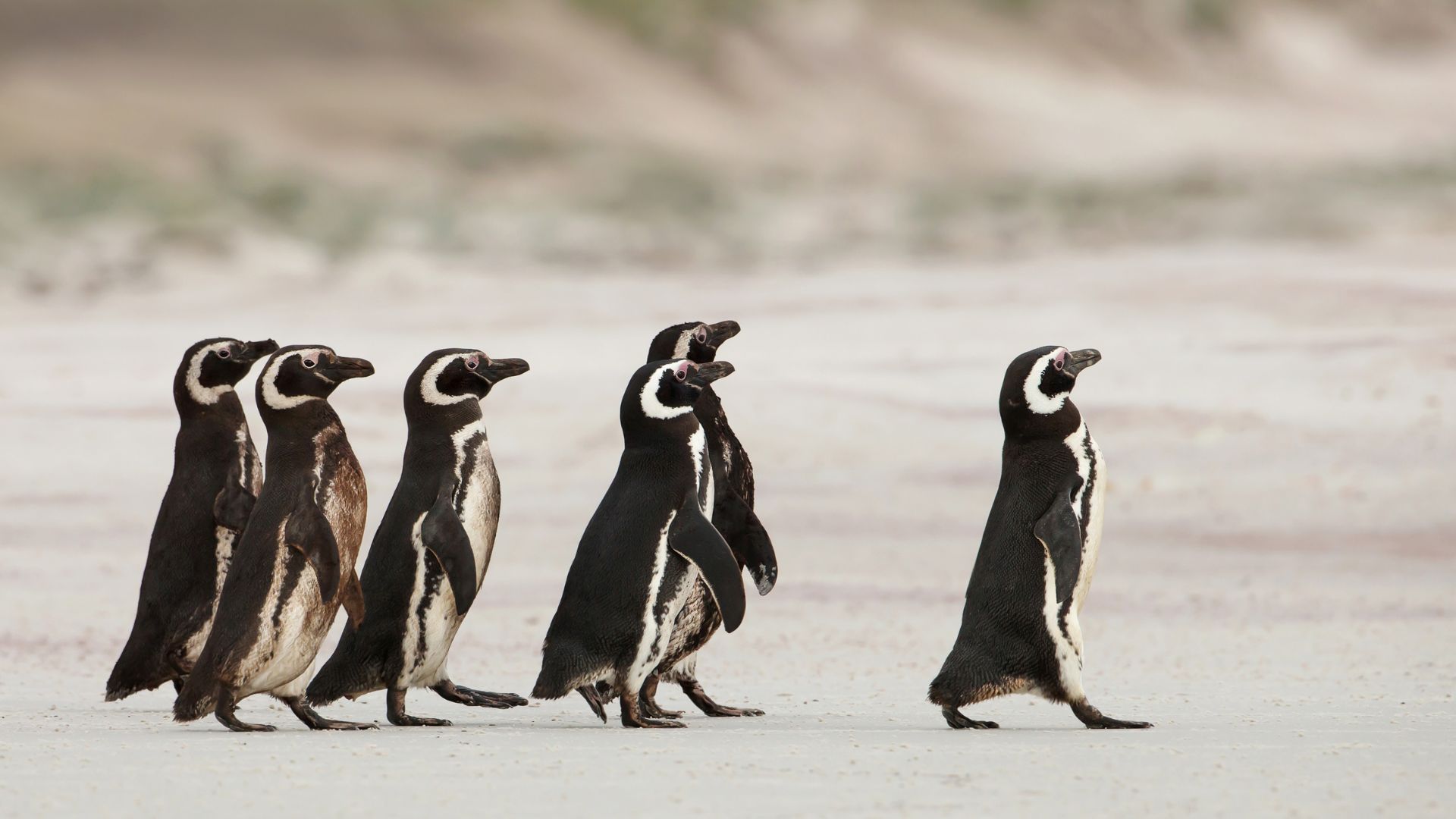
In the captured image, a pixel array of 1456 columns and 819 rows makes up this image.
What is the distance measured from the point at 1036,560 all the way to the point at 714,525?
1.44 metres

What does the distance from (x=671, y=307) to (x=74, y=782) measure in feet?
84.1

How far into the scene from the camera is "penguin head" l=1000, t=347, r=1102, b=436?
6738 millimetres

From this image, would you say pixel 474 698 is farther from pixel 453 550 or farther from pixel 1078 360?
pixel 1078 360

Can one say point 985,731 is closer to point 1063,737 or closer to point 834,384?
point 1063,737

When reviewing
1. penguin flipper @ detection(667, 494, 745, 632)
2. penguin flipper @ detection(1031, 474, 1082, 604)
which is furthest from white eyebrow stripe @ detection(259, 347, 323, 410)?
penguin flipper @ detection(1031, 474, 1082, 604)

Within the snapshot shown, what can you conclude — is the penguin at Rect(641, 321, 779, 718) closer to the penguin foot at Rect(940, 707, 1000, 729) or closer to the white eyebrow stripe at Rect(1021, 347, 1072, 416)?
the penguin foot at Rect(940, 707, 1000, 729)

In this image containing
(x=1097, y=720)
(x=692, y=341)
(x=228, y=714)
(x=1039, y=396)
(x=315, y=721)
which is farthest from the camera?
(x=692, y=341)

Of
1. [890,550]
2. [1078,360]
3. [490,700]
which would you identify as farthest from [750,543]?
[890,550]

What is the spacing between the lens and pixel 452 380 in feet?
23.4

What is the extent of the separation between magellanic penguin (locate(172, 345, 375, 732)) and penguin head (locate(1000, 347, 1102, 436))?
2243 millimetres

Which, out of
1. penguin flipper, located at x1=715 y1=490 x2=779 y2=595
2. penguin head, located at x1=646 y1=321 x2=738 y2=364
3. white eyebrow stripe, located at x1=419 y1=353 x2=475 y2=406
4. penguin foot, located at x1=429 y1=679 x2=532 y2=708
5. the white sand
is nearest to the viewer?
the white sand

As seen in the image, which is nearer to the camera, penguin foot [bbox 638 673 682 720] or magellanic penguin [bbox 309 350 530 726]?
magellanic penguin [bbox 309 350 530 726]

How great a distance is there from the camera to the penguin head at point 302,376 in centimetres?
684

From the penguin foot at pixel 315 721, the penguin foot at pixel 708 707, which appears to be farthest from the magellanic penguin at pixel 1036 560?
the penguin foot at pixel 315 721
